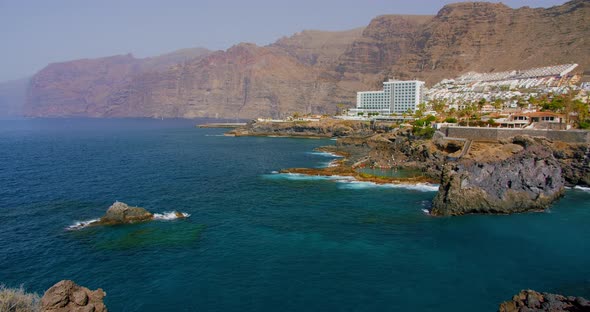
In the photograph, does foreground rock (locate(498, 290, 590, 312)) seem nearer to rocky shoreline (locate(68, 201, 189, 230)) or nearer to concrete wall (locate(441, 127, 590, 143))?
rocky shoreline (locate(68, 201, 189, 230))

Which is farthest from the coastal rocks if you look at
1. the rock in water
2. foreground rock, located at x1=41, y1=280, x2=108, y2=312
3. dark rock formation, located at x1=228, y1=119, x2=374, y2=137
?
dark rock formation, located at x1=228, y1=119, x2=374, y2=137

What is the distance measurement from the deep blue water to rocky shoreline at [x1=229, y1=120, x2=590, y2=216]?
2.47 metres

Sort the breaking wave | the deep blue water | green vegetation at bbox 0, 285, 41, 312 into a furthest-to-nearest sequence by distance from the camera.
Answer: the breaking wave → the deep blue water → green vegetation at bbox 0, 285, 41, 312

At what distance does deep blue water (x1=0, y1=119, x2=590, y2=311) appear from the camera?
99.6ft

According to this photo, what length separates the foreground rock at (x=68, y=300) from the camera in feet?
72.4

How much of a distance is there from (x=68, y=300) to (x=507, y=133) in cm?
8010

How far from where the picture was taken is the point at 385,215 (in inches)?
1950

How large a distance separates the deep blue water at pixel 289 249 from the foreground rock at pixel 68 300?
197 inches

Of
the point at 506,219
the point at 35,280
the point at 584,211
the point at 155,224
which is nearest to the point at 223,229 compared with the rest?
the point at 155,224

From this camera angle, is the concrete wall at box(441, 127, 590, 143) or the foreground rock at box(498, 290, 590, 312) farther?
the concrete wall at box(441, 127, 590, 143)

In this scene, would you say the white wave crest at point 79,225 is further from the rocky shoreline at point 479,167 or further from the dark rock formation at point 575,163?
the dark rock formation at point 575,163

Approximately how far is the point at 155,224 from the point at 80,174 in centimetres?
3958

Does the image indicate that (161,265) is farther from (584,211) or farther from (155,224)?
(584,211)

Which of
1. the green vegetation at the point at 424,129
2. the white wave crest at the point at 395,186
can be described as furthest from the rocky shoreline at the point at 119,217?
the green vegetation at the point at 424,129
